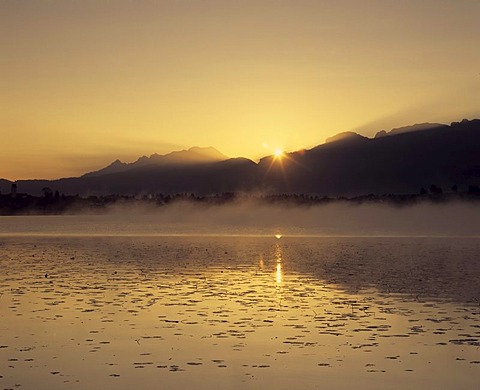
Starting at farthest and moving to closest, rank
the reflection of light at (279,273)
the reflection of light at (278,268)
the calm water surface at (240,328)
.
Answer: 1. the reflection of light at (278,268)
2. the reflection of light at (279,273)
3. the calm water surface at (240,328)

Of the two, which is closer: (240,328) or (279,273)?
(240,328)

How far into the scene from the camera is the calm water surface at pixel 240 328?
2048cm

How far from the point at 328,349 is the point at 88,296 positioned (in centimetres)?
1649

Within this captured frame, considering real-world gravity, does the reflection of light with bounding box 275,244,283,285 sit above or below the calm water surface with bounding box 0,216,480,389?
below

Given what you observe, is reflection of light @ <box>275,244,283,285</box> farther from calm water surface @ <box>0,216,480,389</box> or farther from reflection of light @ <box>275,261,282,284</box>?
calm water surface @ <box>0,216,480,389</box>

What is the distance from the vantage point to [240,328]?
27656 millimetres

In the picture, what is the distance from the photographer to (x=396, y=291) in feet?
128

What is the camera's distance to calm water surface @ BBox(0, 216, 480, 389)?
806 inches

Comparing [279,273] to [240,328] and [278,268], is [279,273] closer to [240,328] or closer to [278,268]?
[278,268]

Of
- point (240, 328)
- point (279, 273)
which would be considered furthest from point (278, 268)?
point (240, 328)

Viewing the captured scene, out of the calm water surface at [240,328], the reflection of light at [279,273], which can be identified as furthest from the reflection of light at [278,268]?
the calm water surface at [240,328]

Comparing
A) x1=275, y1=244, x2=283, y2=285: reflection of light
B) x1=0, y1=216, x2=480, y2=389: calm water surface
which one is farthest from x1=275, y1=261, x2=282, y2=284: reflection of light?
x1=0, y1=216, x2=480, y2=389: calm water surface

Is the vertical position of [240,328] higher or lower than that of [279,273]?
higher

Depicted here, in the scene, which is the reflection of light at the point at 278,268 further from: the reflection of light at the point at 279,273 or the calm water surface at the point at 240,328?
the calm water surface at the point at 240,328
